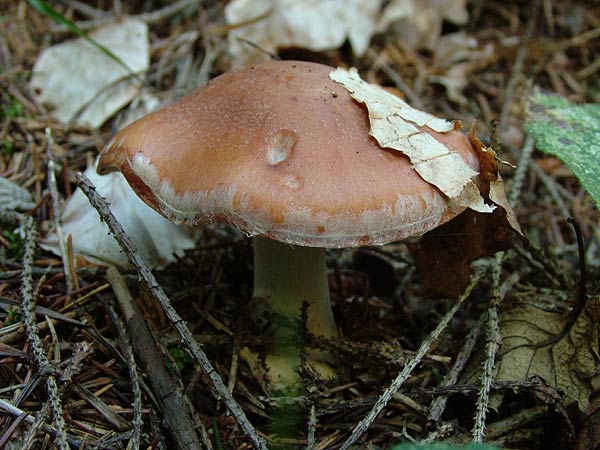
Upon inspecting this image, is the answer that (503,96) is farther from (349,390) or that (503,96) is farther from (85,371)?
(85,371)

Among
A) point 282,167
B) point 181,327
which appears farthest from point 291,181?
point 181,327

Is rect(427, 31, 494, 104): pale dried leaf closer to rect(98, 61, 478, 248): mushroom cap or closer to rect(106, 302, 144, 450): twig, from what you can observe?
rect(98, 61, 478, 248): mushroom cap

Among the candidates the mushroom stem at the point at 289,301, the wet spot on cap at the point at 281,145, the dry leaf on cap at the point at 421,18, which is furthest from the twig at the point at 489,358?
the dry leaf on cap at the point at 421,18

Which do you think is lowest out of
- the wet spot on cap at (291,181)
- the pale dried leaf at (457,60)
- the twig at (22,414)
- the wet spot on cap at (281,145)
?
the pale dried leaf at (457,60)

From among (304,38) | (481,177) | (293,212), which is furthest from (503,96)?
(293,212)

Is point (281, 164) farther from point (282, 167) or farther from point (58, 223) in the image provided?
point (58, 223)

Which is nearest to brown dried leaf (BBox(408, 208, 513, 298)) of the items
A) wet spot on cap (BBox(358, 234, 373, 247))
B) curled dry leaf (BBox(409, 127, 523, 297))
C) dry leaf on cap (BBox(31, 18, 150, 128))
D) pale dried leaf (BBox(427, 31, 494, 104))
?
curled dry leaf (BBox(409, 127, 523, 297))

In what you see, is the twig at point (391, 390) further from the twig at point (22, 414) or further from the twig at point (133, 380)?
the twig at point (22, 414)
